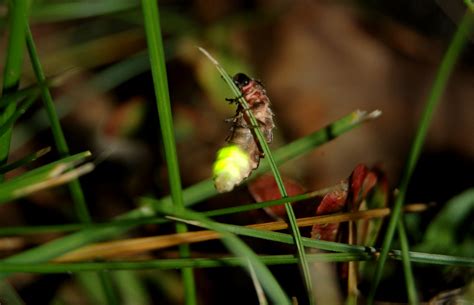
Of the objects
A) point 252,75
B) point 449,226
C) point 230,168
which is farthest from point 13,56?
point 252,75

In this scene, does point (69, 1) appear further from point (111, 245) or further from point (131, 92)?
point (111, 245)

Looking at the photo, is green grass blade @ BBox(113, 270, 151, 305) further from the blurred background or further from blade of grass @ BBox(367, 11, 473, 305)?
blade of grass @ BBox(367, 11, 473, 305)

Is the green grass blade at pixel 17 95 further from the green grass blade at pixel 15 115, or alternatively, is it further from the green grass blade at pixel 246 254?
the green grass blade at pixel 246 254

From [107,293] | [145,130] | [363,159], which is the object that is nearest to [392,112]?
[363,159]

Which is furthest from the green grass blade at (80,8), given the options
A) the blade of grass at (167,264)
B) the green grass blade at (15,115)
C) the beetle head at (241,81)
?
the blade of grass at (167,264)

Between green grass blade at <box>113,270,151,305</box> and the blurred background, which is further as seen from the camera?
the blurred background

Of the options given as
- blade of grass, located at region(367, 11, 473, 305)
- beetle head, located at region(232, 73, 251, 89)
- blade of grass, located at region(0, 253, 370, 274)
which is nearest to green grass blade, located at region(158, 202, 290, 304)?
blade of grass, located at region(0, 253, 370, 274)
